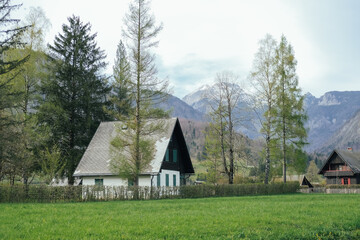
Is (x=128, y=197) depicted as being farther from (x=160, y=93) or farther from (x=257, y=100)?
(x=257, y=100)

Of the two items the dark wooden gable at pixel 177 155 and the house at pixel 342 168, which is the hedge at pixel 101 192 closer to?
the dark wooden gable at pixel 177 155

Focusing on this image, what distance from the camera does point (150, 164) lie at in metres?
32.4

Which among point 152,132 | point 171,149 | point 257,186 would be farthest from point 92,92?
point 257,186

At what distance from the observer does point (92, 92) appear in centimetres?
3938

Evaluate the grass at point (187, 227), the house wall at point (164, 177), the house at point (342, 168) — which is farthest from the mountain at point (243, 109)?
the house at point (342, 168)

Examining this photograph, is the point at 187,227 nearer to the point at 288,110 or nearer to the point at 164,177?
the point at 164,177

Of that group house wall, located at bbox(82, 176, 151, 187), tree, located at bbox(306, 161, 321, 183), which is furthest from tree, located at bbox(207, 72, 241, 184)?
tree, located at bbox(306, 161, 321, 183)

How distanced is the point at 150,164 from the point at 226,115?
32.1 feet

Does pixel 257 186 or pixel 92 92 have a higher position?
pixel 92 92

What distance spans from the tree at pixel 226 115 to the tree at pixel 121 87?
8.97m

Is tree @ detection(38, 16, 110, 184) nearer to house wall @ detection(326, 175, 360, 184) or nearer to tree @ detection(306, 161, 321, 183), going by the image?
house wall @ detection(326, 175, 360, 184)

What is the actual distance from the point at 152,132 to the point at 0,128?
35.3 ft

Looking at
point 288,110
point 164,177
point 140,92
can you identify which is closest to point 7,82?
point 140,92

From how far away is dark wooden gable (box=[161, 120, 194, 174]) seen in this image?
1411 inches
